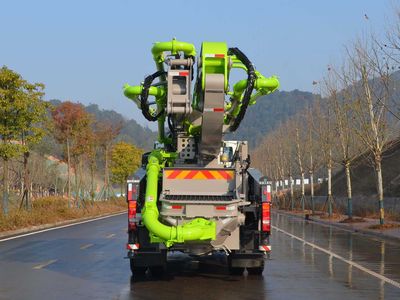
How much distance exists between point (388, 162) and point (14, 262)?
5239cm

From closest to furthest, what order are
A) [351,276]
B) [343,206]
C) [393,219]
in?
[351,276] → [393,219] → [343,206]

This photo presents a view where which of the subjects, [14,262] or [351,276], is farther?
[14,262]

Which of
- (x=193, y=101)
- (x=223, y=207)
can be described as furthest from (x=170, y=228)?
(x=193, y=101)

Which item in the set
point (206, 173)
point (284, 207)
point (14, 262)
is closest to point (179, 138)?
point (206, 173)

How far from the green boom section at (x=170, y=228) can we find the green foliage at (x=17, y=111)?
17028 millimetres

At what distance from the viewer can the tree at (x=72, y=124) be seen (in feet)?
141

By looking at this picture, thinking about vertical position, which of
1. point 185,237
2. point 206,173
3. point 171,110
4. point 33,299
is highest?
point 171,110

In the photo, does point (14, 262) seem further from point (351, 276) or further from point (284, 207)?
point (284, 207)

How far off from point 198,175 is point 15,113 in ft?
59.6

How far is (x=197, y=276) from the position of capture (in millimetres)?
13133

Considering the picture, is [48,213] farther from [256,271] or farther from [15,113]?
[256,271]

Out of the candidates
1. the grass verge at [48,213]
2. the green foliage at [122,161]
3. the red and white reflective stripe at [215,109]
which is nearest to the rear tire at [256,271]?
the red and white reflective stripe at [215,109]

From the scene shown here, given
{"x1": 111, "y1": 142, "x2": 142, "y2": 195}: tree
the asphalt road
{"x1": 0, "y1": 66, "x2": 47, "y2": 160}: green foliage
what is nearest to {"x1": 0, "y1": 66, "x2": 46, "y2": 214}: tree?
{"x1": 0, "y1": 66, "x2": 47, "y2": 160}: green foliage

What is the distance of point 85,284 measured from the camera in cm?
1179
